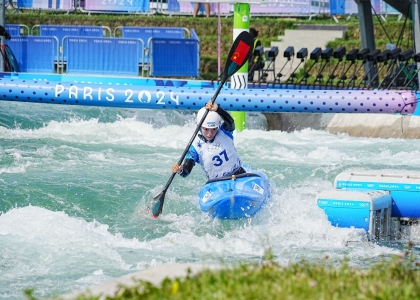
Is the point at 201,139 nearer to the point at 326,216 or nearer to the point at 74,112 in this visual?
the point at 326,216

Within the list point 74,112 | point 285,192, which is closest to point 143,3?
point 74,112

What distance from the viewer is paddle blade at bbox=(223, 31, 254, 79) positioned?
34.5ft

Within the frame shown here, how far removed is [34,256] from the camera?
25.0ft

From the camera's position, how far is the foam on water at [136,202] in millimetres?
7570

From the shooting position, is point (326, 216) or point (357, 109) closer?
point (326, 216)

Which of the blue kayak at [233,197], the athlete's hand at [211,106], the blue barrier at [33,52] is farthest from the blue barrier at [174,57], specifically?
the blue kayak at [233,197]

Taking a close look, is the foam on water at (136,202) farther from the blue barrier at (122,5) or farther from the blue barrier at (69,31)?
the blue barrier at (122,5)

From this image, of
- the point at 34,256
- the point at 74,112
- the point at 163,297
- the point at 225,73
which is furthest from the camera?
the point at 74,112

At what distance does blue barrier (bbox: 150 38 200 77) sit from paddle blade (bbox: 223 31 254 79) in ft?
28.9

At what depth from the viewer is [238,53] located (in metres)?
10.6

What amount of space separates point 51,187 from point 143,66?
9216 mm

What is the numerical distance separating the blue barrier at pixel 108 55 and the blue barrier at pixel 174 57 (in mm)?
391

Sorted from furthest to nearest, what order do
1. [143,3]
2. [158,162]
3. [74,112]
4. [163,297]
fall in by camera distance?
1. [143,3]
2. [74,112]
3. [158,162]
4. [163,297]

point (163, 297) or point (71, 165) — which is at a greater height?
point (163, 297)
